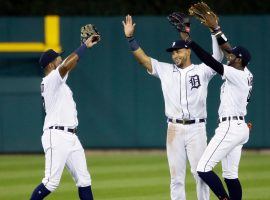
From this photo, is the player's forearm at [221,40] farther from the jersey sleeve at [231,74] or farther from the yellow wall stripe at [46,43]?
the yellow wall stripe at [46,43]

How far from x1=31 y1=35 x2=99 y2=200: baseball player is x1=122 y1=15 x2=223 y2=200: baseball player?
0.86 meters

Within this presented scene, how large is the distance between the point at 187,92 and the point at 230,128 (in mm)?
608

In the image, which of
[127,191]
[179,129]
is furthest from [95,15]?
[179,129]

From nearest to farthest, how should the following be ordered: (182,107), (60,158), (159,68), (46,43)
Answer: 1. (60,158)
2. (182,107)
3. (159,68)
4. (46,43)

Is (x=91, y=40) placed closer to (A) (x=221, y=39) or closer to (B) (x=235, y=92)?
(A) (x=221, y=39)

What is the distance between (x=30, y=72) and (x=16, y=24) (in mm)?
885

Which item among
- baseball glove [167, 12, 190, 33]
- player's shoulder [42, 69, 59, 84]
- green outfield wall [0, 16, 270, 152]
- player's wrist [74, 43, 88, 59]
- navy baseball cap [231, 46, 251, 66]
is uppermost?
baseball glove [167, 12, 190, 33]

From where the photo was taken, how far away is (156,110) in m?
15.0

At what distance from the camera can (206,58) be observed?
8555 mm

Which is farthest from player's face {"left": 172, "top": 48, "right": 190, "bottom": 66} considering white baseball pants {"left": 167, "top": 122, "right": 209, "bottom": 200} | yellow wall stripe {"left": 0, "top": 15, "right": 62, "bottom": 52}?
yellow wall stripe {"left": 0, "top": 15, "right": 62, "bottom": 52}

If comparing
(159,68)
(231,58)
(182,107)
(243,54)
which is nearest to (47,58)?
(159,68)

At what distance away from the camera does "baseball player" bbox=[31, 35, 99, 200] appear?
343 inches

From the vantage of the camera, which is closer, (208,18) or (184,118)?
(208,18)

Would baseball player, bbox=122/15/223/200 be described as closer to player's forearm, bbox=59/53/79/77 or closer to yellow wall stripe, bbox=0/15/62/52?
player's forearm, bbox=59/53/79/77
